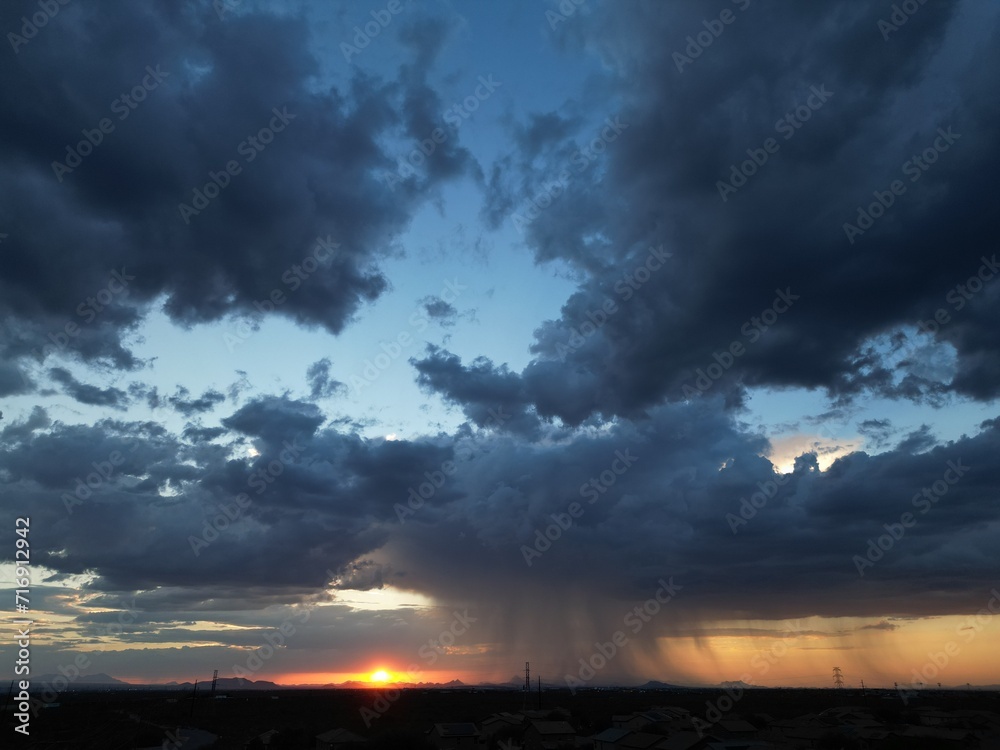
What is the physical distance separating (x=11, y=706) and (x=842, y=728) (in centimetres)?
16736

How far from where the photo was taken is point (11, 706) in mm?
136500

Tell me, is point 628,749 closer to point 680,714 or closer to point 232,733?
point 680,714

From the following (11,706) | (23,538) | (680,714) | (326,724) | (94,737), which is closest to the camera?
(23,538)

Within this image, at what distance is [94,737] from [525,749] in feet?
203

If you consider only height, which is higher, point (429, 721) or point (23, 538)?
point (23, 538)

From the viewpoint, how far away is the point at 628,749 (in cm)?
6650

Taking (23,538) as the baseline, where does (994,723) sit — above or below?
below

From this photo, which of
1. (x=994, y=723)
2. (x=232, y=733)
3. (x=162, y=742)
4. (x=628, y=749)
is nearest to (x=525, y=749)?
(x=628, y=749)

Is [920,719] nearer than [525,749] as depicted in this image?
No

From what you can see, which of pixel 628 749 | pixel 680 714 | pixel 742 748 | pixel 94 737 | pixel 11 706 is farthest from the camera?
pixel 11 706

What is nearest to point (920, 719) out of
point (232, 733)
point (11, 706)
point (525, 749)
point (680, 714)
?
point (680, 714)

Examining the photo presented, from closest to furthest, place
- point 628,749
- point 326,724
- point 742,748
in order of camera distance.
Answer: point 742,748 → point 628,749 → point 326,724

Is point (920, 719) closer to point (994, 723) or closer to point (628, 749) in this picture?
point (994, 723)

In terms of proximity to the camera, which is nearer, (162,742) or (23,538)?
(23,538)
